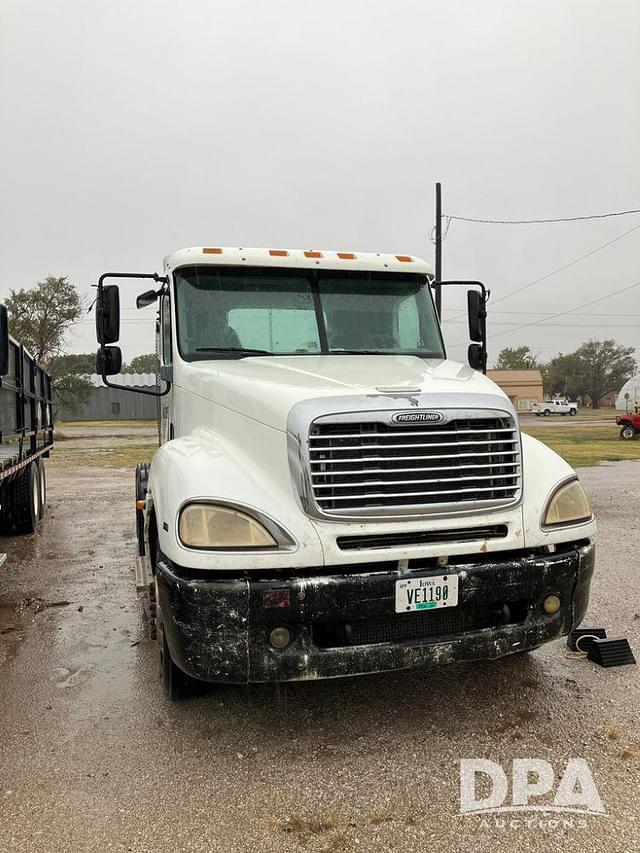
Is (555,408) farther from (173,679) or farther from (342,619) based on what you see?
(342,619)

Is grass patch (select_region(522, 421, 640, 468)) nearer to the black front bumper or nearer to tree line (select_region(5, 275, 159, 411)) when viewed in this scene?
the black front bumper

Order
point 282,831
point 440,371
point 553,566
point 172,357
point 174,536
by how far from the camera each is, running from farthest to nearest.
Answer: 1. point 172,357
2. point 440,371
3. point 553,566
4. point 174,536
5. point 282,831

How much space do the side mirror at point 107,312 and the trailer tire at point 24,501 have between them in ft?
→ 14.0

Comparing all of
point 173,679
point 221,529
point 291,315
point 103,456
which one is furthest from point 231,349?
point 103,456

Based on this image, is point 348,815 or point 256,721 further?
point 256,721

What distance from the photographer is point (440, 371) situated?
417 cm

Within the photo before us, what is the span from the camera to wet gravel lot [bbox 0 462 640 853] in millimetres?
2674

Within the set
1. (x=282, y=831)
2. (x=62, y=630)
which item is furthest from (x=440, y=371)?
(x=62, y=630)

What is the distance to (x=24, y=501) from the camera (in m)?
8.62

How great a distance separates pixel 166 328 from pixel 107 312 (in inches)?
16.4

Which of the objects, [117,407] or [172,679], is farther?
[117,407]

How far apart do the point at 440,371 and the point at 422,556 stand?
52.5 inches

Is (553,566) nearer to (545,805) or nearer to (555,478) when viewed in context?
(555,478)

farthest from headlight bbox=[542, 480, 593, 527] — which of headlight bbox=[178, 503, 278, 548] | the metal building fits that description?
the metal building
